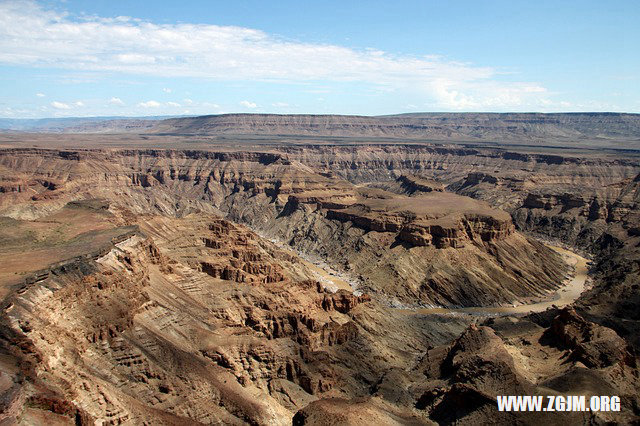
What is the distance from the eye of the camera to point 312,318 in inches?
2346

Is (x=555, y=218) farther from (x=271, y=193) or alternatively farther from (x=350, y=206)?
(x=271, y=193)

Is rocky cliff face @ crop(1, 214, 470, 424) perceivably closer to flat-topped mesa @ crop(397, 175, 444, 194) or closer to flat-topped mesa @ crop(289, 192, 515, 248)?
flat-topped mesa @ crop(289, 192, 515, 248)

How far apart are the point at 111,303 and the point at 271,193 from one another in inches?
4931

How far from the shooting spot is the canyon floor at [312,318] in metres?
37.6

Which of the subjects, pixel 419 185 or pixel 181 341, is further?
pixel 419 185

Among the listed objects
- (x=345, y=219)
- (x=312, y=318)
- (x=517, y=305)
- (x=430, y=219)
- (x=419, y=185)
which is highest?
(x=419, y=185)

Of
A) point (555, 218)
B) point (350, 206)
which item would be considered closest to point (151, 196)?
point (350, 206)

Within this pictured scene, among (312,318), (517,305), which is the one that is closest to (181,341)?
(312,318)

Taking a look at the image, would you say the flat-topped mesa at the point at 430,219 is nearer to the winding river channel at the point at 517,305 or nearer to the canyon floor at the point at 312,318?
the canyon floor at the point at 312,318

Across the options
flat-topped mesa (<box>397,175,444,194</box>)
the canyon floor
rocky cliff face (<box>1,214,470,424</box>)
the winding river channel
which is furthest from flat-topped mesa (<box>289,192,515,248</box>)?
rocky cliff face (<box>1,214,470,424</box>)

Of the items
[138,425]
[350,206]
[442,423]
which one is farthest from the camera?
[350,206]

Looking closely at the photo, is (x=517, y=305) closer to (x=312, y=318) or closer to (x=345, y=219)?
(x=312, y=318)

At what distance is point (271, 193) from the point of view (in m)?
168

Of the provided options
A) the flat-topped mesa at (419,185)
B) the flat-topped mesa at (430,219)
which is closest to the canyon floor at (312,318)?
the flat-topped mesa at (430,219)
